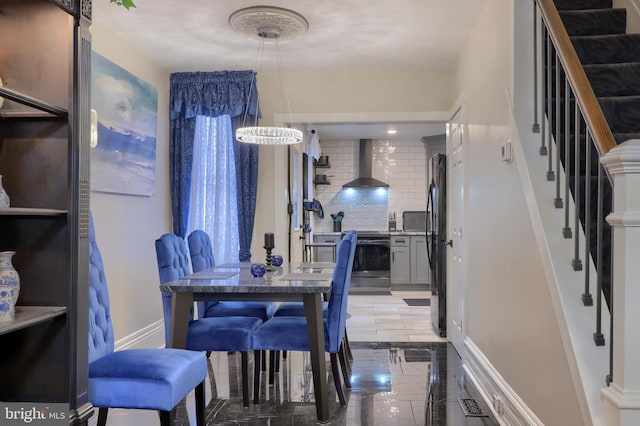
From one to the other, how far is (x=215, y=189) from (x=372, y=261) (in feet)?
12.3

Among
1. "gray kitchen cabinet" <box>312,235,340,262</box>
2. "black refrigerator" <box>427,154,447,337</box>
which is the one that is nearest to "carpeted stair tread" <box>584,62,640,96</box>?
"black refrigerator" <box>427,154,447,337</box>

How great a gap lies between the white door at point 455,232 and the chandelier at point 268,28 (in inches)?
55.0

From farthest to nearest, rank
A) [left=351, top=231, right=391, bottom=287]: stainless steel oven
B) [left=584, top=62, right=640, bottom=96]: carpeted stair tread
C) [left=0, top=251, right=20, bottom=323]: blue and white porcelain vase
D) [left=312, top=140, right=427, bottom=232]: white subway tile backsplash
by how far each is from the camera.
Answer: [left=312, top=140, right=427, bottom=232]: white subway tile backsplash, [left=351, top=231, right=391, bottom=287]: stainless steel oven, [left=584, top=62, right=640, bottom=96]: carpeted stair tread, [left=0, top=251, right=20, bottom=323]: blue and white porcelain vase

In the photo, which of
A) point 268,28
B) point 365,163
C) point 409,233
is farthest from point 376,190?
point 268,28

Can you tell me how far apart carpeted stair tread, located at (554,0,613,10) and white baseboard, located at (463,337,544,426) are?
7.77ft

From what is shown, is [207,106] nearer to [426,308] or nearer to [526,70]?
[526,70]

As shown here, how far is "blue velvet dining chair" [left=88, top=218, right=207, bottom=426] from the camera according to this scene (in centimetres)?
209

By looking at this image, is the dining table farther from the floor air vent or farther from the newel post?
the newel post

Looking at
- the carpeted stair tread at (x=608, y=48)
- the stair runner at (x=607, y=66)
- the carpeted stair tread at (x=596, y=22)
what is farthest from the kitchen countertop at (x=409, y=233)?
the carpeted stair tread at (x=608, y=48)

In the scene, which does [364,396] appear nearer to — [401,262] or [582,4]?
[582,4]

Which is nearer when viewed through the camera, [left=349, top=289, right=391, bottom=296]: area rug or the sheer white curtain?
the sheer white curtain

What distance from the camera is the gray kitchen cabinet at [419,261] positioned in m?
7.74

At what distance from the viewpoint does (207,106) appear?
4.77 meters

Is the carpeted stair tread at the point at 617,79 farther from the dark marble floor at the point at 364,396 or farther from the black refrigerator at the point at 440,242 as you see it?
the black refrigerator at the point at 440,242
